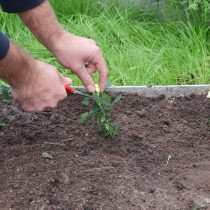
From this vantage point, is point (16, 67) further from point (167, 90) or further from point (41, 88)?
point (167, 90)

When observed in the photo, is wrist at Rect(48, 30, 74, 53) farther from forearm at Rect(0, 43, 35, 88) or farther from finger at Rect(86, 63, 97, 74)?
forearm at Rect(0, 43, 35, 88)

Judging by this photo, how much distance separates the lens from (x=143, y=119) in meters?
3.27

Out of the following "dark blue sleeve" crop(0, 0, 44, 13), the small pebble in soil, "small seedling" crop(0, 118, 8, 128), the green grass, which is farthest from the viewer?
the green grass

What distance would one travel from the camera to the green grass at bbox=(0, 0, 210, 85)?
12.8 ft

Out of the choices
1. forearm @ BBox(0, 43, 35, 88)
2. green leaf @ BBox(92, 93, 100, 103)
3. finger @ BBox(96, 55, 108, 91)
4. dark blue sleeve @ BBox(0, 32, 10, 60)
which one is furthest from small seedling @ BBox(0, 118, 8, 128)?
dark blue sleeve @ BBox(0, 32, 10, 60)

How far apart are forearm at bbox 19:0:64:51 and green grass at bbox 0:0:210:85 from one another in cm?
122

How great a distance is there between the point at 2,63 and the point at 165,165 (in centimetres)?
100

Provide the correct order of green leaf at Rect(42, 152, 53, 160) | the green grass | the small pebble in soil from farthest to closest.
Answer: the green grass < the small pebble in soil < green leaf at Rect(42, 152, 53, 160)

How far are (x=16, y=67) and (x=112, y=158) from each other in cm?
79

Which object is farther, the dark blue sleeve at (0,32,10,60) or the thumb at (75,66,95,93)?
the thumb at (75,66,95,93)

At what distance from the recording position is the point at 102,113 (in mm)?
2863

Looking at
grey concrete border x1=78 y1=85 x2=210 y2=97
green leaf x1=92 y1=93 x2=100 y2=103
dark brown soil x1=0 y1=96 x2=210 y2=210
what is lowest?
grey concrete border x1=78 y1=85 x2=210 y2=97

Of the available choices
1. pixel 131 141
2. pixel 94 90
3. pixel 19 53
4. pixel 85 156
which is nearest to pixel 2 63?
pixel 19 53

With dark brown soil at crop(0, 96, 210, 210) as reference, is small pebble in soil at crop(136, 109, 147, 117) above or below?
below
